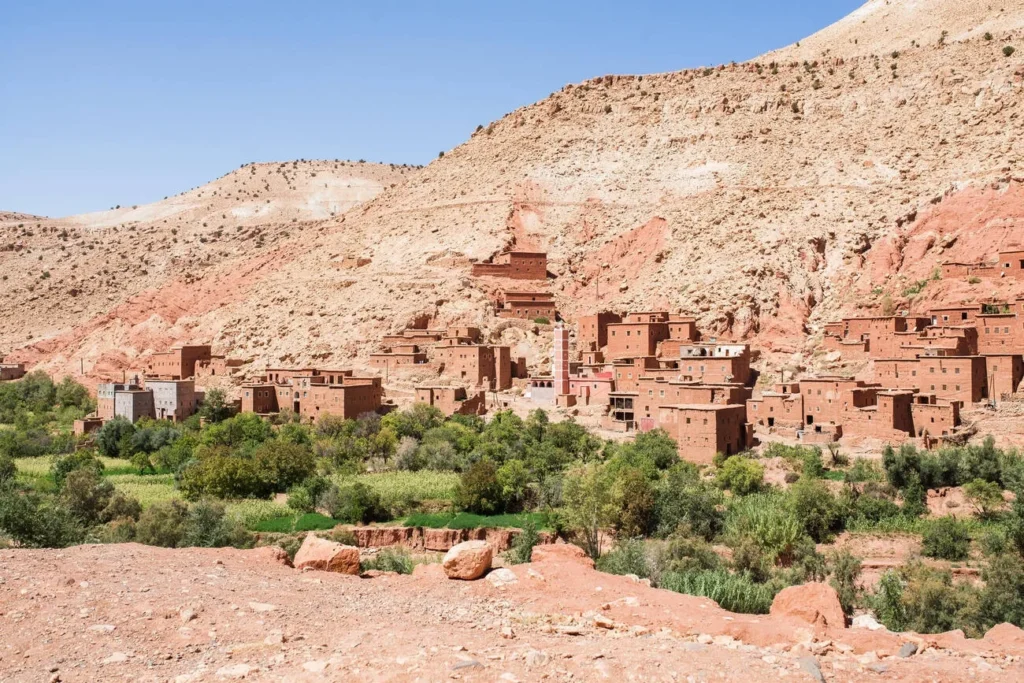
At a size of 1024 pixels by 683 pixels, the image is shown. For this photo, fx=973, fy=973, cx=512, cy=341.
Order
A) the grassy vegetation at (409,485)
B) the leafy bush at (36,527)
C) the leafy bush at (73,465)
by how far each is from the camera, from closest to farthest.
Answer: the leafy bush at (36,527) < the grassy vegetation at (409,485) < the leafy bush at (73,465)

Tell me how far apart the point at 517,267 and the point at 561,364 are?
11.8 meters

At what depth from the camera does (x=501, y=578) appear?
960 centimetres

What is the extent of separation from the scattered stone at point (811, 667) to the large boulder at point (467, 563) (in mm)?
3561

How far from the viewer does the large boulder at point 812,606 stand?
27.6 feet

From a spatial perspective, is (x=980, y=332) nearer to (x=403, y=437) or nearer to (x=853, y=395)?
(x=853, y=395)

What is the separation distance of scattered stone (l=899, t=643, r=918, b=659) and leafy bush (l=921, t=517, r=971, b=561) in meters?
14.8

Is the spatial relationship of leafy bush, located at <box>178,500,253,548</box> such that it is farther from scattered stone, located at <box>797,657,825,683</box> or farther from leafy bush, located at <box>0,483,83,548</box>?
scattered stone, located at <box>797,657,825,683</box>

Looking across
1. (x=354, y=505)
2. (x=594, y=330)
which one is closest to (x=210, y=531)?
(x=354, y=505)

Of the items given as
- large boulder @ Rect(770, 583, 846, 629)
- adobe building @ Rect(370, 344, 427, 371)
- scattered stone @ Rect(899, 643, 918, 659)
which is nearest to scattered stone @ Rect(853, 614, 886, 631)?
large boulder @ Rect(770, 583, 846, 629)

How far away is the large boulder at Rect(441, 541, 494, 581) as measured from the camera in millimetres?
9750

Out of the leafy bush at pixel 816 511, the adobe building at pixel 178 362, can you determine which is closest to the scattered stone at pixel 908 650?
the leafy bush at pixel 816 511

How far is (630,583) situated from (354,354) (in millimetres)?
33228

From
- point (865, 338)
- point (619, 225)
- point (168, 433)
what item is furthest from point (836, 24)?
point (168, 433)

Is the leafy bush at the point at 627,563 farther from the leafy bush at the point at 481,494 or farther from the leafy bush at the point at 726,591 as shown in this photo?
the leafy bush at the point at 481,494
